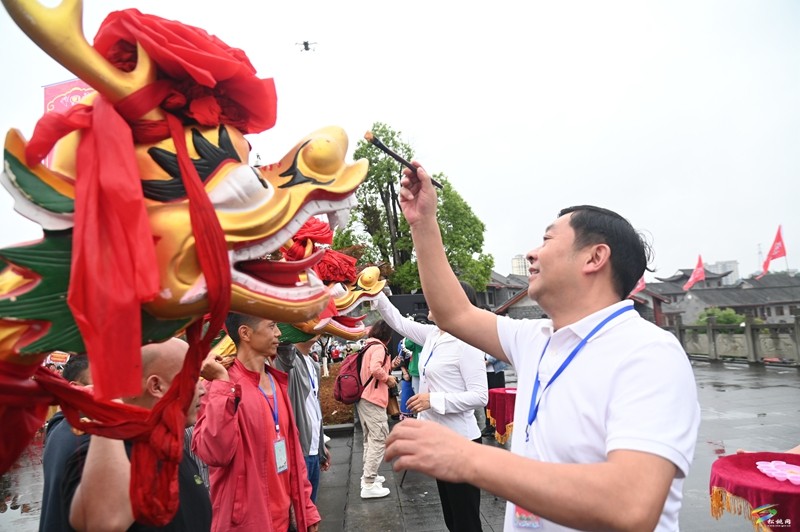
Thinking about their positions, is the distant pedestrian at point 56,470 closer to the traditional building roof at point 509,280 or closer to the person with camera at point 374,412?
the person with camera at point 374,412

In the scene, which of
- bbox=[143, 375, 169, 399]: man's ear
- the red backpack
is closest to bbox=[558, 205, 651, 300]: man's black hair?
bbox=[143, 375, 169, 399]: man's ear

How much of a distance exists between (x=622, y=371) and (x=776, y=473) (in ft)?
7.15

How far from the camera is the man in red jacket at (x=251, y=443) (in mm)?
2443

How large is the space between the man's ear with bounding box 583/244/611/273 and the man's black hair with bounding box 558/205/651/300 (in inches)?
0.7

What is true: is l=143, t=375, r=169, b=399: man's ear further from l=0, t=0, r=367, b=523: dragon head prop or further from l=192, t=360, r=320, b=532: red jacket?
l=192, t=360, r=320, b=532: red jacket

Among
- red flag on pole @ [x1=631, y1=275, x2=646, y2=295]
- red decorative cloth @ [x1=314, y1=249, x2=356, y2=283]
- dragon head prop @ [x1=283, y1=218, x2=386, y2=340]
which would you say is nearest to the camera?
red flag on pole @ [x1=631, y1=275, x2=646, y2=295]

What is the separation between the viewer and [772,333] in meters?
17.8

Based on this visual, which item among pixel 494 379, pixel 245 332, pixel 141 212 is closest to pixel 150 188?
pixel 141 212

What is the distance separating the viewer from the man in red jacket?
2.44m

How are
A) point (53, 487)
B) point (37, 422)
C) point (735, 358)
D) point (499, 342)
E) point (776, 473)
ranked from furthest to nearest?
point (735, 358), point (776, 473), point (499, 342), point (53, 487), point (37, 422)

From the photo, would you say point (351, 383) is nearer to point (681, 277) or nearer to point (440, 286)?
point (440, 286)

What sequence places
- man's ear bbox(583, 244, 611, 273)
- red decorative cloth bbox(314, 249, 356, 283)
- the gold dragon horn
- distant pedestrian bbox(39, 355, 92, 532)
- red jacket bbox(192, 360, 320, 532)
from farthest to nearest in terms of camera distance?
1. red decorative cloth bbox(314, 249, 356, 283)
2. red jacket bbox(192, 360, 320, 532)
3. man's ear bbox(583, 244, 611, 273)
4. distant pedestrian bbox(39, 355, 92, 532)
5. the gold dragon horn

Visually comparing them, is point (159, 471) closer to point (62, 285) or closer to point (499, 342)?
point (62, 285)

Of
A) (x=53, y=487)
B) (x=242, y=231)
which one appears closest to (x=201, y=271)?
(x=242, y=231)
